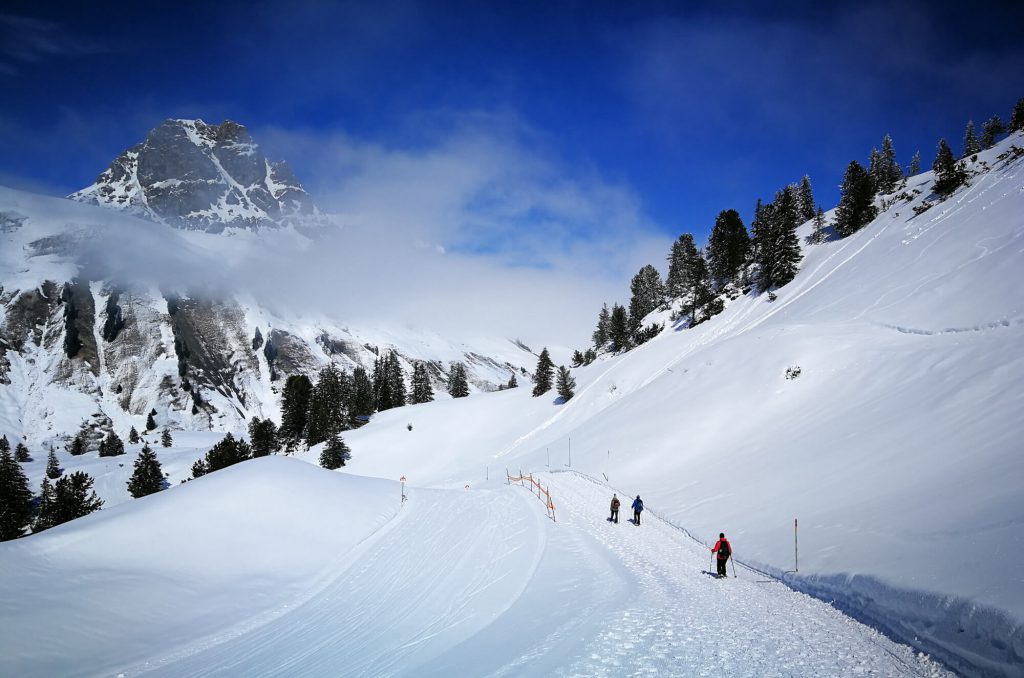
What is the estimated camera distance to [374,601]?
13.9 m

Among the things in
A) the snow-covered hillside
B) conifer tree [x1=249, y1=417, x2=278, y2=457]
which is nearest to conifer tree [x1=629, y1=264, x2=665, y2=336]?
conifer tree [x1=249, y1=417, x2=278, y2=457]

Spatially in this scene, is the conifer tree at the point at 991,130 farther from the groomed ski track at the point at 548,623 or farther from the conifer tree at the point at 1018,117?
the groomed ski track at the point at 548,623

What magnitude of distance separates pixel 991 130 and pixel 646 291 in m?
68.2

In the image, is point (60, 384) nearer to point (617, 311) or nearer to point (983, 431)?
point (617, 311)

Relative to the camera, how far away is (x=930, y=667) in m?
8.40

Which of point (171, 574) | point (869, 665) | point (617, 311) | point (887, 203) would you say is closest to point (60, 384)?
point (617, 311)

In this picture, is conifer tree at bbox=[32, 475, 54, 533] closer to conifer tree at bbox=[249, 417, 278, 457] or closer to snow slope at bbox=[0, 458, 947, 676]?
conifer tree at bbox=[249, 417, 278, 457]

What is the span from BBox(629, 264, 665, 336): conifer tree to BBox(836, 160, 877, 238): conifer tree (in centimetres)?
3475

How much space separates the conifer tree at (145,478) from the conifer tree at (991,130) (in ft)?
489

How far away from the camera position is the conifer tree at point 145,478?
61.1 meters

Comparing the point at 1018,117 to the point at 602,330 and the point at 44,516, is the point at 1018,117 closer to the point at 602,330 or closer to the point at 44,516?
the point at 602,330

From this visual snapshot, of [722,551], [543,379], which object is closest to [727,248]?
[543,379]

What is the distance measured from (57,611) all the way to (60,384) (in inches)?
7483

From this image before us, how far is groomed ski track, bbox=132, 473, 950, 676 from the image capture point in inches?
348
